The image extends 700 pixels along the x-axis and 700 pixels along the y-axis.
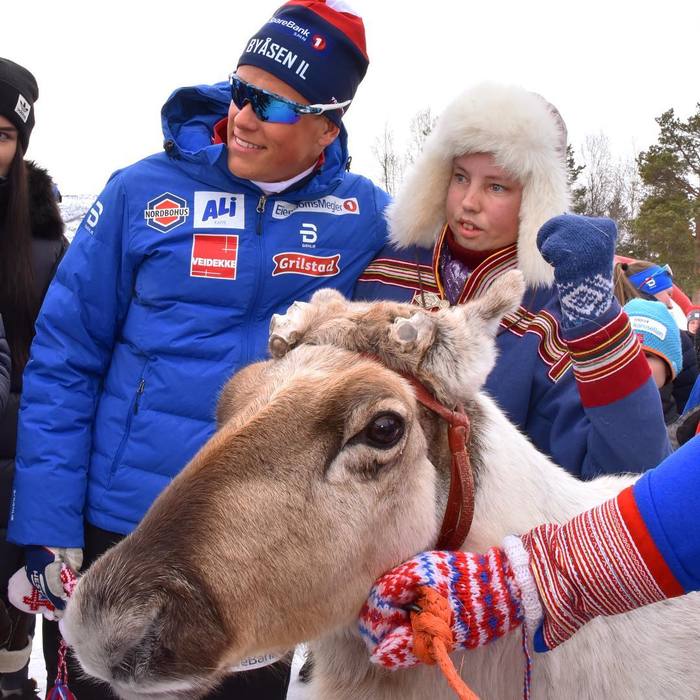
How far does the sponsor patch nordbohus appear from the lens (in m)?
3.10

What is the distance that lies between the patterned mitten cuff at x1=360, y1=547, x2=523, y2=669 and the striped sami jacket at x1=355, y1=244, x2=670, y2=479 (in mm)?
792

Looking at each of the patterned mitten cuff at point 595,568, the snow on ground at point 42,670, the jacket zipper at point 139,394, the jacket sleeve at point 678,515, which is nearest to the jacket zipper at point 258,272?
the jacket zipper at point 139,394

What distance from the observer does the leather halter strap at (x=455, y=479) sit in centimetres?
197

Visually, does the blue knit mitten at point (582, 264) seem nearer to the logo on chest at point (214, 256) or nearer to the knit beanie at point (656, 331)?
the logo on chest at point (214, 256)

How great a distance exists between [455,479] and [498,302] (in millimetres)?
550

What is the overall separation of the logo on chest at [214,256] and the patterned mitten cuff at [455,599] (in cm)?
161

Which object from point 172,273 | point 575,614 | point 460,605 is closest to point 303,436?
point 460,605

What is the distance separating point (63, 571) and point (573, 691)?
1.99 metres

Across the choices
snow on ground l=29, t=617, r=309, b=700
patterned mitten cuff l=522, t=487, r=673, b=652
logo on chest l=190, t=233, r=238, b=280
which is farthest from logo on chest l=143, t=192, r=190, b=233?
snow on ground l=29, t=617, r=309, b=700

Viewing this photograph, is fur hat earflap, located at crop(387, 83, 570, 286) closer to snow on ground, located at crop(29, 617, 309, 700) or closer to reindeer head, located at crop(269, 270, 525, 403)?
reindeer head, located at crop(269, 270, 525, 403)

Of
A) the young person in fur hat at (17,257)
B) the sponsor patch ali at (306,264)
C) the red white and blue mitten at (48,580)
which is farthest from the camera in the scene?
the young person in fur hat at (17,257)

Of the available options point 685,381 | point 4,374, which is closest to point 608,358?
point 4,374

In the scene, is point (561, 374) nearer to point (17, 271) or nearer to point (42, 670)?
point (17, 271)

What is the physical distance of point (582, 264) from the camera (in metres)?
2.18
